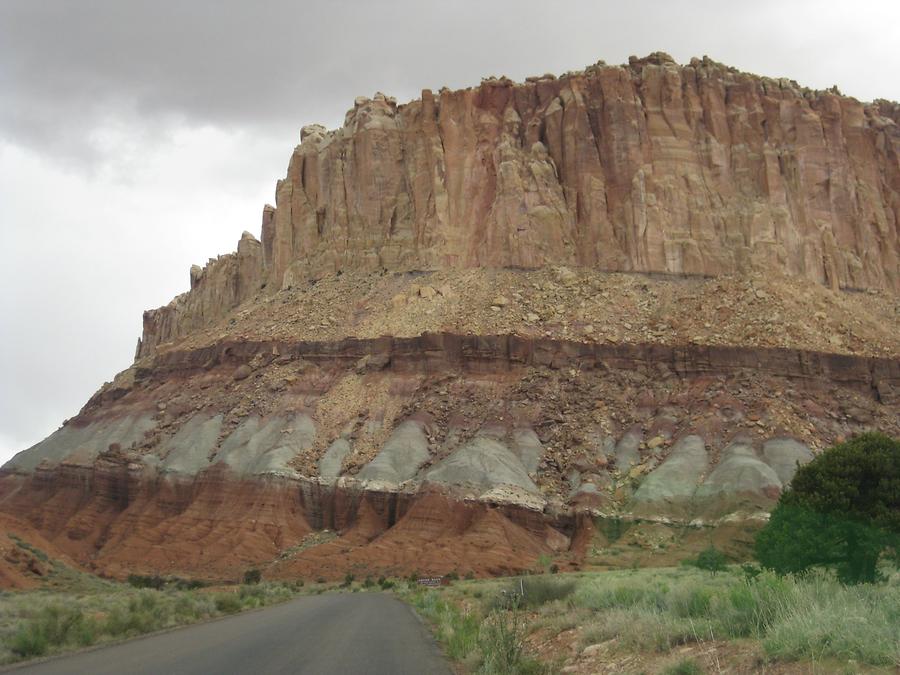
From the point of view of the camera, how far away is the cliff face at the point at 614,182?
79.0m

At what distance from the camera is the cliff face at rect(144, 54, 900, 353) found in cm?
7900

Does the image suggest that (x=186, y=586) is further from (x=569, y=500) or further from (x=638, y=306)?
(x=638, y=306)

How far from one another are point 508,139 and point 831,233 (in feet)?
109

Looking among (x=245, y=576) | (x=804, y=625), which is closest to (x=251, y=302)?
(x=245, y=576)

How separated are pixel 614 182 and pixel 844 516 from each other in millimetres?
63770

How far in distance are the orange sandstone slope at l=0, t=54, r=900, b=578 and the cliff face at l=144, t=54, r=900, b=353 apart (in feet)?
0.93

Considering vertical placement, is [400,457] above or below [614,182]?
below

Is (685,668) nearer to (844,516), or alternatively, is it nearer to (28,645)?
(28,645)

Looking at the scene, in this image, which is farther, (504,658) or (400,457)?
(400,457)

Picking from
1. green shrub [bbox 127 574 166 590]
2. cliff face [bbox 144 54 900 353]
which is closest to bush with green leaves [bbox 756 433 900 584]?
green shrub [bbox 127 574 166 590]

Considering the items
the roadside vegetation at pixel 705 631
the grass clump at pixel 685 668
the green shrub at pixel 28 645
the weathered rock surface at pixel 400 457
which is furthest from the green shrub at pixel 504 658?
the weathered rock surface at pixel 400 457

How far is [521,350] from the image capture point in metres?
66.9

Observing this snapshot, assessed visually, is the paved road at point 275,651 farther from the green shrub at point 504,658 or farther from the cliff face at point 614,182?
the cliff face at point 614,182

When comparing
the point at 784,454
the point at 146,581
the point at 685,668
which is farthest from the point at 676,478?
the point at 685,668
